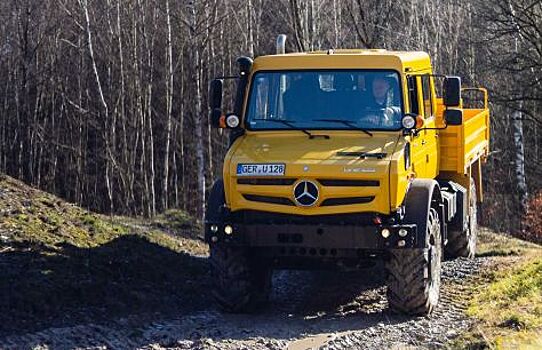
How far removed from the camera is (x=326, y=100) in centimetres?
1042

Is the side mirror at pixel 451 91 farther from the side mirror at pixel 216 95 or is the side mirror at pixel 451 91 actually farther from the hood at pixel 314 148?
the side mirror at pixel 216 95

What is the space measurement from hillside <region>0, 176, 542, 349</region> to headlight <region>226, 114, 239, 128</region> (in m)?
Result: 2.11

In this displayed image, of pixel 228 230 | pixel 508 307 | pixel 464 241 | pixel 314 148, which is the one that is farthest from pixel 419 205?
pixel 464 241

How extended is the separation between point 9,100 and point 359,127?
2652cm

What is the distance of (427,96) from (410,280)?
8.32 feet

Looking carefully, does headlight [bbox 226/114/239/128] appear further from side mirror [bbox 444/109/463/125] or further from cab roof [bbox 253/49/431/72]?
side mirror [bbox 444/109/463/125]

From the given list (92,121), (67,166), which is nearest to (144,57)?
(92,121)

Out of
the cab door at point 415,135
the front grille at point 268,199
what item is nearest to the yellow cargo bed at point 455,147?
the cab door at point 415,135

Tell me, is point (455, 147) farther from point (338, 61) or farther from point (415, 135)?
point (338, 61)

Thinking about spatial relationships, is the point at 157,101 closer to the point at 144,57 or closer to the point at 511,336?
the point at 144,57

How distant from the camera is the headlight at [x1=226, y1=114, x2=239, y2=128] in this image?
1049 centimetres

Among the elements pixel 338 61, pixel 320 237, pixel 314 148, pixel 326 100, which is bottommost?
pixel 320 237

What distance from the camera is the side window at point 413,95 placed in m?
10.5

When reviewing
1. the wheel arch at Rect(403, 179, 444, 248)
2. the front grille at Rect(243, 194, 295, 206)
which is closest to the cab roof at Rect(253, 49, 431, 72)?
the wheel arch at Rect(403, 179, 444, 248)
